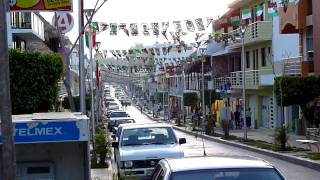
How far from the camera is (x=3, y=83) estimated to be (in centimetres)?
657

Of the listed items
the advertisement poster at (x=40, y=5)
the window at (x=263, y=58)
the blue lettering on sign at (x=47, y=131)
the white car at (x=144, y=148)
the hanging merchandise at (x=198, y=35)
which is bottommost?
the white car at (x=144, y=148)

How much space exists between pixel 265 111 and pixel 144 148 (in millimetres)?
38566

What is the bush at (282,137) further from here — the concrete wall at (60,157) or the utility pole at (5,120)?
the utility pole at (5,120)

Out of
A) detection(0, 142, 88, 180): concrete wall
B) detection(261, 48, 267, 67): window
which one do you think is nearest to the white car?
detection(0, 142, 88, 180): concrete wall

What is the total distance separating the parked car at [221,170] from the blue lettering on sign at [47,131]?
140 cm

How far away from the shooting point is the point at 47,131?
8641 mm

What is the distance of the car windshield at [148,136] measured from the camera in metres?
17.9

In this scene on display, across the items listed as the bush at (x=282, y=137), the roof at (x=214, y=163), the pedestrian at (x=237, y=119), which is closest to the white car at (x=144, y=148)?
the roof at (x=214, y=163)

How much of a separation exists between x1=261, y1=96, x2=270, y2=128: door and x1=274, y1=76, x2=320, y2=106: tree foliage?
18611 millimetres

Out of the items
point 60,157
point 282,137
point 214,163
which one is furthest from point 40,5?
point 282,137

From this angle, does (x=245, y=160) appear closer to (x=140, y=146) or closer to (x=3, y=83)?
(x=3, y=83)

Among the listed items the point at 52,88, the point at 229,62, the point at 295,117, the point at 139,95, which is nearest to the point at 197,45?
the point at 229,62

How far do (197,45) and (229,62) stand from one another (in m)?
10.9

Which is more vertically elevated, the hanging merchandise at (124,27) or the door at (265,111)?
the hanging merchandise at (124,27)
